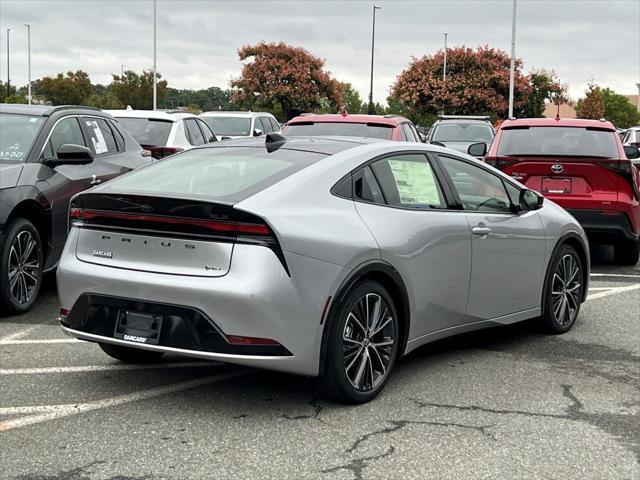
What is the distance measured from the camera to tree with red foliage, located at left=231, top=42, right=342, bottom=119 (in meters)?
58.5

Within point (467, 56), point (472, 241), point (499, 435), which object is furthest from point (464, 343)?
point (467, 56)

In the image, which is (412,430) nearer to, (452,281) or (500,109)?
(452,281)

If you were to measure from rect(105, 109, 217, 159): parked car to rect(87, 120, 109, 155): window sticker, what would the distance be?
396 cm

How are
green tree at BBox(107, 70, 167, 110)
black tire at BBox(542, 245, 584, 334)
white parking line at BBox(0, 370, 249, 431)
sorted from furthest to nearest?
green tree at BBox(107, 70, 167, 110), black tire at BBox(542, 245, 584, 334), white parking line at BBox(0, 370, 249, 431)

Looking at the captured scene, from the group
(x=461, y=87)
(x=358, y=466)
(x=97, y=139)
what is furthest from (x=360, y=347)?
(x=461, y=87)

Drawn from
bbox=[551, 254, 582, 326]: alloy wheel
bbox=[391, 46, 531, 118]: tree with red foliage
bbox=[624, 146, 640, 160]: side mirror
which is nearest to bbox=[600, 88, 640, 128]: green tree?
bbox=[391, 46, 531, 118]: tree with red foliage

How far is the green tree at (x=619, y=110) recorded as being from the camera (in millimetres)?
94812

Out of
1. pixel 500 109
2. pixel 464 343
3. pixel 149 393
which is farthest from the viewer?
pixel 500 109

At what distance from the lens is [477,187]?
6.54 metres

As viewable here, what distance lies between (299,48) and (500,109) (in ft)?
45.5

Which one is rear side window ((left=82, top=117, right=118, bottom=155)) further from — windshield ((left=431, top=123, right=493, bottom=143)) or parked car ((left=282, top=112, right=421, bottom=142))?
windshield ((left=431, top=123, right=493, bottom=143))

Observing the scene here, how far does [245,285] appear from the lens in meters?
4.67

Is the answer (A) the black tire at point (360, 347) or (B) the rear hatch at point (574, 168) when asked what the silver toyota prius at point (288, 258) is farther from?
(B) the rear hatch at point (574, 168)

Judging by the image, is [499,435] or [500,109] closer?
[499,435]
